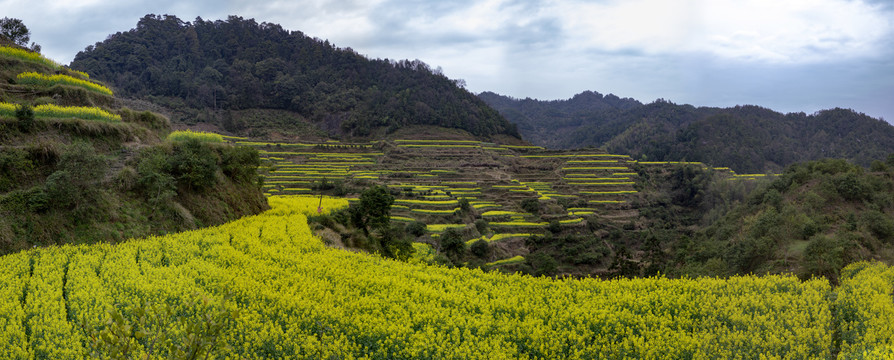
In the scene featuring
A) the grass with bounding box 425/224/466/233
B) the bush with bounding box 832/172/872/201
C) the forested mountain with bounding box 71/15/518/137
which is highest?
the forested mountain with bounding box 71/15/518/137

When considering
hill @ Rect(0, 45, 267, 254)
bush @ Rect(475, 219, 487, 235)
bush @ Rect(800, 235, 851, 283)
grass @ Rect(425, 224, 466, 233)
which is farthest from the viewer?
bush @ Rect(475, 219, 487, 235)

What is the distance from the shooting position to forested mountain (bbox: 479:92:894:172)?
253ft

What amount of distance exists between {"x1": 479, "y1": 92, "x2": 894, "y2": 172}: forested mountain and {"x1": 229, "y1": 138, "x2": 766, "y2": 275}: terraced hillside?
18.9m

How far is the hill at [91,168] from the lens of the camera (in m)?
10.7

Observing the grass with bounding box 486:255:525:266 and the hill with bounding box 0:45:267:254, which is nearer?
the hill with bounding box 0:45:267:254

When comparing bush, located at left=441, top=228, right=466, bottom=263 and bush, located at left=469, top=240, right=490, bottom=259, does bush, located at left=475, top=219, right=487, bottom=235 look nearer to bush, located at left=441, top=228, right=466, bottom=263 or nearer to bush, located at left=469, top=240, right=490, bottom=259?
bush, located at left=469, top=240, right=490, bottom=259

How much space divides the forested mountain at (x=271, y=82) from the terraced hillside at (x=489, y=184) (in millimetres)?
11892

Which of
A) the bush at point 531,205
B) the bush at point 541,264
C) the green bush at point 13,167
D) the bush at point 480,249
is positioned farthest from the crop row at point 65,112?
the bush at point 531,205

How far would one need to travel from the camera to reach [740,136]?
81.8 metres

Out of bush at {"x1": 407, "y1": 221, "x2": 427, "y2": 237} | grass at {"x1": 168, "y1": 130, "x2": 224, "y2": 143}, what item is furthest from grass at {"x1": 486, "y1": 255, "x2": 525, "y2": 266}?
grass at {"x1": 168, "y1": 130, "x2": 224, "y2": 143}

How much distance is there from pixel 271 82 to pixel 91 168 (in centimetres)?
7803

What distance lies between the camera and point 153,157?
46.6 ft

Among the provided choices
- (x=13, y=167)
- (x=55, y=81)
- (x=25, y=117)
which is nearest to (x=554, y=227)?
(x=55, y=81)

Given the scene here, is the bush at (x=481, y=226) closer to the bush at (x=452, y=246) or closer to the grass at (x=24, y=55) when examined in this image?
the bush at (x=452, y=246)
